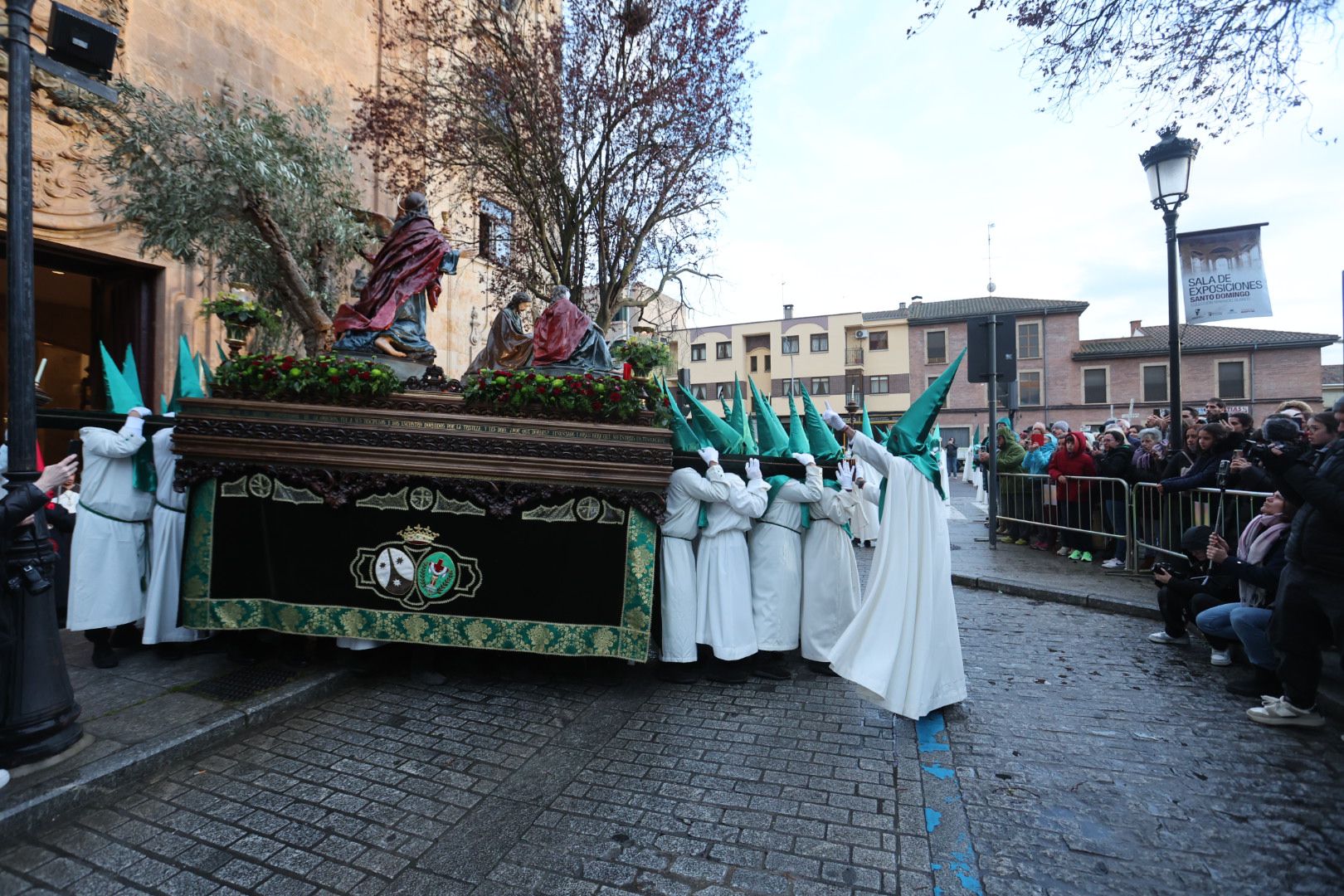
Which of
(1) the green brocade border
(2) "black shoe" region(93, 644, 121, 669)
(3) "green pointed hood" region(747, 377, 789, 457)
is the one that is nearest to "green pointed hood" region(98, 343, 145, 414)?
(1) the green brocade border

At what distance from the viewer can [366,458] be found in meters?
4.80

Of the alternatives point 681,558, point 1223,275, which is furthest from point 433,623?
point 1223,275

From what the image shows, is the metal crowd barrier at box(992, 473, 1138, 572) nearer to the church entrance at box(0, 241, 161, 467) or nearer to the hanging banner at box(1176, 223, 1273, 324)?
the hanging banner at box(1176, 223, 1273, 324)

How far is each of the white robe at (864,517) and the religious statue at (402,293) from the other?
165 inches

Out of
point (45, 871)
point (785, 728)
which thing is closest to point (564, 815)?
point (785, 728)

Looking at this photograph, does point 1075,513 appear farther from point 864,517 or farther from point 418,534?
point 418,534

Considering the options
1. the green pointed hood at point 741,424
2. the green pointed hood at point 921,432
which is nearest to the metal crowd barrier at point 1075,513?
the green pointed hood at point 921,432

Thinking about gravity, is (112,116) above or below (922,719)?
above

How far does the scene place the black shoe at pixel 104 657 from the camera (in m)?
4.88

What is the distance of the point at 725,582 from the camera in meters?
5.20

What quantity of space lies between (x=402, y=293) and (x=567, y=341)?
1606 mm

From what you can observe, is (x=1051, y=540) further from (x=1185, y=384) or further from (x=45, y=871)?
(x=1185, y=384)

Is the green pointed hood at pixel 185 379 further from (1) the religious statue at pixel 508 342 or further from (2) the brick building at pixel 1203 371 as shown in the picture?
(2) the brick building at pixel 1203 371

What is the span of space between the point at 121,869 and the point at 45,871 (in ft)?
1.00
